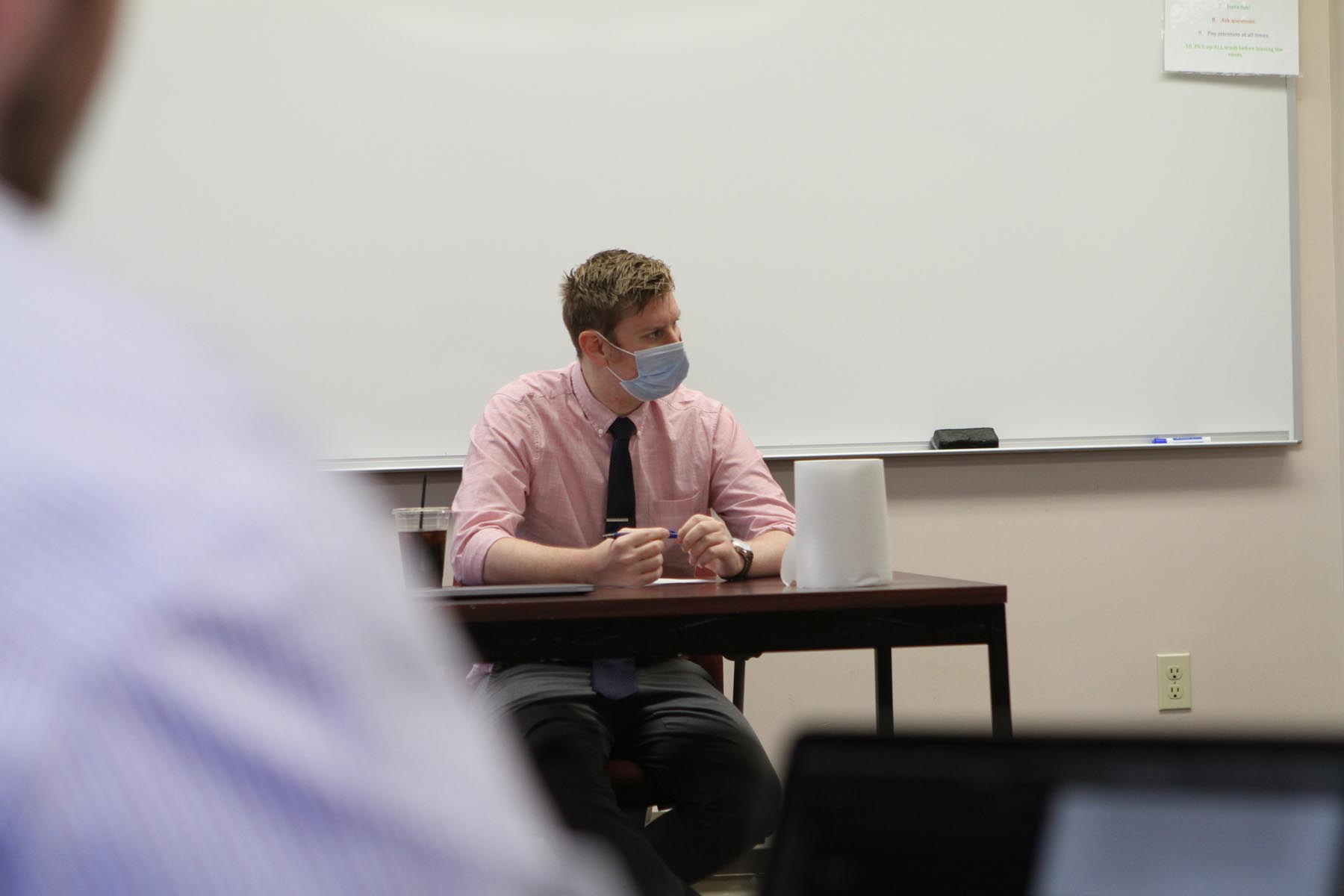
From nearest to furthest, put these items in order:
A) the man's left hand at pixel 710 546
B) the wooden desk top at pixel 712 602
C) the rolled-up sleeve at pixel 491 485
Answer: the wooden desk top at pixel 712 602, the man's left hand at pixel 710 546, the rolled-up sleeve at pixel 491 485

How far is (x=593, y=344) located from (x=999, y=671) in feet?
3.28

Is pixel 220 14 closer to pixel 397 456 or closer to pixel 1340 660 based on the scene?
pixel 397 456

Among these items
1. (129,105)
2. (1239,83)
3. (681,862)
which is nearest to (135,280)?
(681,862)

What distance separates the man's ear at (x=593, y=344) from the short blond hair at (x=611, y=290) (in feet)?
0.05

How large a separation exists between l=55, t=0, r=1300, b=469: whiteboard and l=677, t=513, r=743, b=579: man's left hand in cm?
82

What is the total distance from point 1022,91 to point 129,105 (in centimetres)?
201

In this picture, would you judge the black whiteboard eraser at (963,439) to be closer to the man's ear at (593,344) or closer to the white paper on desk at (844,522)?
the man's ear at (593,344)

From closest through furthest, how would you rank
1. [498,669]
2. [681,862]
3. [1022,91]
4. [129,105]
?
1. [681,862]
2. [498,669]
3. [129,105]
4. [1022,91]

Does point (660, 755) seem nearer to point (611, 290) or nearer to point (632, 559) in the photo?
point (632, 559)

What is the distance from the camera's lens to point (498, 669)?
Result: 76.7 inches

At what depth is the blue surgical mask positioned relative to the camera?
7.08 feet

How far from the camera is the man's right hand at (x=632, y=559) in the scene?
69.4 inches

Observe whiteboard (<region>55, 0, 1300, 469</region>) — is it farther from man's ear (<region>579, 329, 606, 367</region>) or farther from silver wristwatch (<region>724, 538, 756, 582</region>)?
silver wristwatch (<region>724, 538, 756, 582</region>)

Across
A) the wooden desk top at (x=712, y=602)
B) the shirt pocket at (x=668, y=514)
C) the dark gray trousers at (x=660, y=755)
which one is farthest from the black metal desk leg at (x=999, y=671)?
the shirt pocket at (x=668, y=514)
